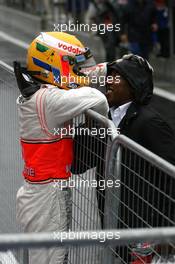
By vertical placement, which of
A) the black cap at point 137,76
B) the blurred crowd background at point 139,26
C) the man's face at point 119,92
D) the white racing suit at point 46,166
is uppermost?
the black cap at point 137,76

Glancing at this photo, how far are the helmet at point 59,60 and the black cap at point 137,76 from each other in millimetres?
218

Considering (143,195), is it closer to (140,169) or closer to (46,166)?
(140,169)

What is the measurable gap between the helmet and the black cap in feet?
0.71

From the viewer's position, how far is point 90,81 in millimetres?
3947

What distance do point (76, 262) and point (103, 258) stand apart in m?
0.38

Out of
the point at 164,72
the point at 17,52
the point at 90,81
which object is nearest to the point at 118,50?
the point at 164,72

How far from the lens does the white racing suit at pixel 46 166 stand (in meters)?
3.49

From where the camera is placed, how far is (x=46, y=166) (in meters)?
3.55
